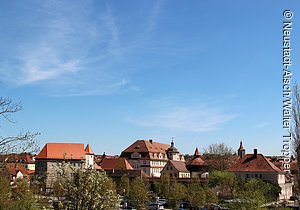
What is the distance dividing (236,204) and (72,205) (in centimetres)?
1605

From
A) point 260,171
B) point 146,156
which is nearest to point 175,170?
point 146,156

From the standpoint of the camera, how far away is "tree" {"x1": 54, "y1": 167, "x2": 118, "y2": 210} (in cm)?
1297

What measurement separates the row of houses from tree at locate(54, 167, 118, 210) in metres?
31.1

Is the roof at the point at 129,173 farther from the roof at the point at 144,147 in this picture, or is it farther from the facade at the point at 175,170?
the roof at the point at 144,147

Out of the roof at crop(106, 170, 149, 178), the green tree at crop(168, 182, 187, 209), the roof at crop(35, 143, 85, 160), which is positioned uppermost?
→ the roof at crop(35, 143, 85, 160)

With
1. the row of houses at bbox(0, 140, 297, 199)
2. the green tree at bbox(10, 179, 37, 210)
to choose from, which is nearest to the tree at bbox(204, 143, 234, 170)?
the row of houses at bbox(0, 140, 297, 199)

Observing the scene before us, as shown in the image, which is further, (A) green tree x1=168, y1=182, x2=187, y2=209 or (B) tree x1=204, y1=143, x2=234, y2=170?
(B) tree x1=204, y1=143, x2=234, y2=170

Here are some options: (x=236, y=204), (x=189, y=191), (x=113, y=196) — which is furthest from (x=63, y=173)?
(x=189, y=191)

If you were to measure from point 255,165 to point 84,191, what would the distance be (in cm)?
5230

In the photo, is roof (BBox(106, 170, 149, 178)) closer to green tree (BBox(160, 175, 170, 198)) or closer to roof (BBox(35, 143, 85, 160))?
green tree (BBox(160, 175, 170, 198))

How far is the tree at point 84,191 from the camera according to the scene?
1297cm

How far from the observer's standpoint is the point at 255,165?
61.7m

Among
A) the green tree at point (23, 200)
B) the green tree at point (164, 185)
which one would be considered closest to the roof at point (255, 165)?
the green tree at point (164, 185)

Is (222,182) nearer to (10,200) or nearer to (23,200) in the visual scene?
(23,200)
